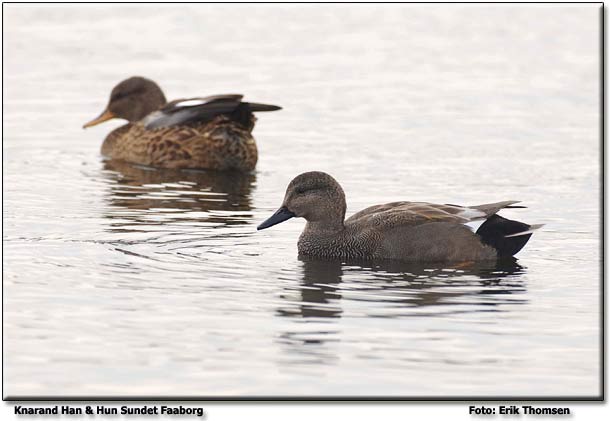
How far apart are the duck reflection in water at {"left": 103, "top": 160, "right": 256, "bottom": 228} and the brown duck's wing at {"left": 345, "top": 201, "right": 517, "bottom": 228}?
1.75 m

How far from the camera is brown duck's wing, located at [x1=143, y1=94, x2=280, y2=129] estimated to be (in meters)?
16.8

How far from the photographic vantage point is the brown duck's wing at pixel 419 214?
11758mm

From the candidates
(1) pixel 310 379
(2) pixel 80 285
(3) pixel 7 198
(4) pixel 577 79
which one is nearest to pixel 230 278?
(2) pixel 80 285

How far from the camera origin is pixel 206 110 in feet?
55.6

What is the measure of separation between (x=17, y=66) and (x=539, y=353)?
14.1 meters

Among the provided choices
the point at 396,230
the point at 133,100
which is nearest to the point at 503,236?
the point at 396,230

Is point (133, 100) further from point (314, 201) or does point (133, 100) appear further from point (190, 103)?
point (314, 201)

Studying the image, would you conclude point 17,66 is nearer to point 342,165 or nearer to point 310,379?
point 342,165

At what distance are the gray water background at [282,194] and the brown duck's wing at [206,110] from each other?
0.62m

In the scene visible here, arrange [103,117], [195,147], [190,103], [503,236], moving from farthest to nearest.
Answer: [103,117]
[190,103]
[195,147]
[503,236]

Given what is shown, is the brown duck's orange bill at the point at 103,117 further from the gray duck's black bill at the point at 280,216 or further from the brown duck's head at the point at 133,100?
the gray duck's black bill at the point at 280,216

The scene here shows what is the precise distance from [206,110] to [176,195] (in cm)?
225

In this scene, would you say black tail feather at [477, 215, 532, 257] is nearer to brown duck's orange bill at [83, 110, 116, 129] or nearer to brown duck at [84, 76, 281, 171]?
brown duck at [84, 76, 281, 171]

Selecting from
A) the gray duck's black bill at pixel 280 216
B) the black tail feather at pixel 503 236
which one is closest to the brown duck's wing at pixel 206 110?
the gray duck's black bill at pixel 280 216
